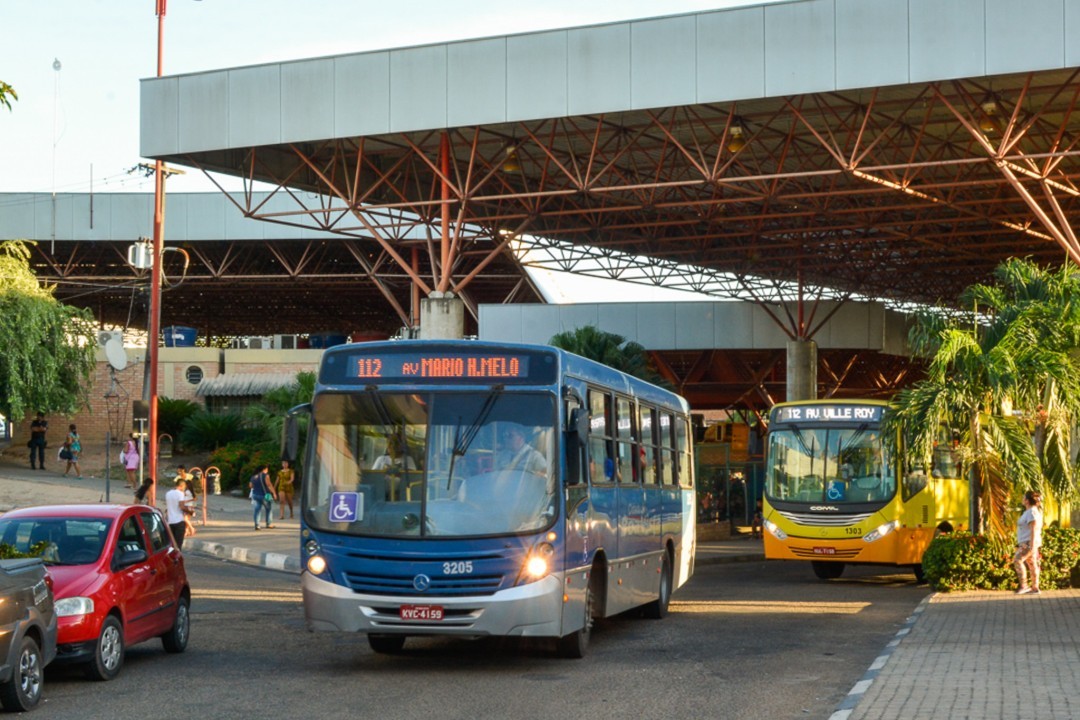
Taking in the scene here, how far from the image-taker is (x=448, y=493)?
12.8m

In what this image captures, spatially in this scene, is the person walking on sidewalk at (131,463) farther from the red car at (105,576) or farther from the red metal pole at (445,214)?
the red car at (105,576)

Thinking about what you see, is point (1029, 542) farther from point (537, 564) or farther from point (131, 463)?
point (131, 463)

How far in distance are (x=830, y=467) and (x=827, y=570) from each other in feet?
8.97

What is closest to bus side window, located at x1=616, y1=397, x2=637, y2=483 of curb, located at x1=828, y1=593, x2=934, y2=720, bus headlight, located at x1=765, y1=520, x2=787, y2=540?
curb, located at x1=828, y1=593, x2=934, y2=720

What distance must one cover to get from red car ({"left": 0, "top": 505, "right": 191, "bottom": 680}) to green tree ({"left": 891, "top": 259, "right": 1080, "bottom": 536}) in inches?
410

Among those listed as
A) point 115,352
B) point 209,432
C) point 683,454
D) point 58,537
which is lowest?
point 58,537

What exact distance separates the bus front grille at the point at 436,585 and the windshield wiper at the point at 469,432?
81cm

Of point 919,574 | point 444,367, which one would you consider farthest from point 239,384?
point 444,367

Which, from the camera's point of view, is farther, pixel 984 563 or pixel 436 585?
pixel 984 563

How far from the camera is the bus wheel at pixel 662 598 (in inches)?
720

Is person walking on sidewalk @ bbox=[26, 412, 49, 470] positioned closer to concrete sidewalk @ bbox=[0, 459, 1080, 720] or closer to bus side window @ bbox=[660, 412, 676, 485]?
concrete sidewalk @ bbox=[0, 459, 1080, 720]

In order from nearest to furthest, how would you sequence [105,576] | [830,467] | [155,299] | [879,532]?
1. [105,576]
2. [879,532]
3. [830,467]
4. [155,299]

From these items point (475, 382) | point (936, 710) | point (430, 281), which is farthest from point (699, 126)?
point (430, 281)

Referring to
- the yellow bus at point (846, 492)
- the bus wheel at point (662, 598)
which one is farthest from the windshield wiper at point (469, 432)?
the yellow bus at point (846, 492)
